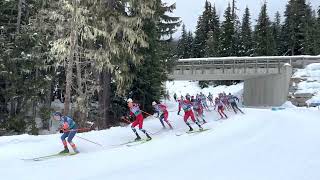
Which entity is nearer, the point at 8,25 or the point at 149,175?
the point at 149,175

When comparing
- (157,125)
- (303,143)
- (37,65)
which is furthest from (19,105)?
(303,143)

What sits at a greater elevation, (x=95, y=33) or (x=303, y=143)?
(x=95, y=33)

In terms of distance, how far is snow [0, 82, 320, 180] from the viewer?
10.9 meters

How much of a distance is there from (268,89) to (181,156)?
135ft

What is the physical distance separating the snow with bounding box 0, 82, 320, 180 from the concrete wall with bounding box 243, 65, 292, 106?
2640 cm

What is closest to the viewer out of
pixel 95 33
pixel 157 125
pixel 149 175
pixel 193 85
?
pixel 149 175

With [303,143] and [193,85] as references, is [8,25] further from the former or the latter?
[193,85]

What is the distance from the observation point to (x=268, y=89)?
53312mm

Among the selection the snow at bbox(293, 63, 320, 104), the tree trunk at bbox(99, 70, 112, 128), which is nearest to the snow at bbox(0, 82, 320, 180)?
the tree trunk at bbox(99, 70, 112, 128)

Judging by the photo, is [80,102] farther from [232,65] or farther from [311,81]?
[232,65]

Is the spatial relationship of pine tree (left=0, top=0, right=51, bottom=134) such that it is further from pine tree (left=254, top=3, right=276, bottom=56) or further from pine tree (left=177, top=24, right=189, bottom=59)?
pine tree (left=177, top=24, right=189, bottom=59)

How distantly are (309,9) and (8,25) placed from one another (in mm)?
66166

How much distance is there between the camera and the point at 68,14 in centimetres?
2206

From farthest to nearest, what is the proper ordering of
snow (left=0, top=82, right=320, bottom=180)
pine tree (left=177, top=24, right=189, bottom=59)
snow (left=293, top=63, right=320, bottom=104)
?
pine tree (left=177, top=24, right=189, bottom=59) < snow (left=293, top=63, right=320, bottom=104) < snow (left=0, top=82, right=320, bottom=180)
